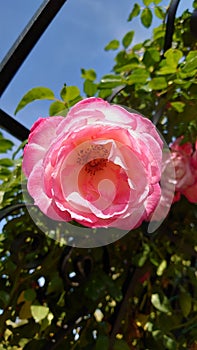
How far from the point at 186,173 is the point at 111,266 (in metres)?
0.21

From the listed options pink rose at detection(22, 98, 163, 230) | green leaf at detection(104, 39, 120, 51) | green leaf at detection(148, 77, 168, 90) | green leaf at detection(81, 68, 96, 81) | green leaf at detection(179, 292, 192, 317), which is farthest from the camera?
green leaf at detection(104, 39, 120, 51)

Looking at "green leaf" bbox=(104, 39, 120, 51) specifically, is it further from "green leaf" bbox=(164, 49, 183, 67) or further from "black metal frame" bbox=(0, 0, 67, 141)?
"black metal frame" bbox=(0, 0, 67, 141)

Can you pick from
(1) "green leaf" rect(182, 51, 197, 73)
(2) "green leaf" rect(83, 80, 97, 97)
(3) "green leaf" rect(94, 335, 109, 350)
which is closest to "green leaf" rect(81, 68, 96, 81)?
(2) "green leaf" rect(83, 80, 97, 97)

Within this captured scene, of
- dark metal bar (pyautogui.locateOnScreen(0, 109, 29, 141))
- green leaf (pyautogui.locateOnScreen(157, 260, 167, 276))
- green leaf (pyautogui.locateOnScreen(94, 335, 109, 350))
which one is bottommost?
green leaf (pyautogui.locateOnScreen(94, 335, 109, 350))

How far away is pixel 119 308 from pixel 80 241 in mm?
188

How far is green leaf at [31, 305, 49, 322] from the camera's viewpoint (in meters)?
0.64

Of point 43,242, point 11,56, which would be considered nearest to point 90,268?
point 43,242

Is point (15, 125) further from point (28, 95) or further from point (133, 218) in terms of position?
point (133, 218)

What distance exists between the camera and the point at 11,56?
20.1 inches

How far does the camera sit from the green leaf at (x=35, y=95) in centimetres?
60

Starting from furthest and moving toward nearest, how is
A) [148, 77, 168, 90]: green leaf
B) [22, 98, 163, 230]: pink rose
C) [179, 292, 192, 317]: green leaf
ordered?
[179, 292, 192, 317]: green leaf, [148, 77, 168, 90]: green leaf, [22, 98, 163, 230]: pink rose

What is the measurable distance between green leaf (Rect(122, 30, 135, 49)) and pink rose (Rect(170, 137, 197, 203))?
32cm

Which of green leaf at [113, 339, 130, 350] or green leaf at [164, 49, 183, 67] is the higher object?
green leaf at [164, 49, 183, 67]

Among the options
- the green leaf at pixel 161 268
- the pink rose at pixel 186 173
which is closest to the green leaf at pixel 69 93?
the pink rose at pixel 186 173
